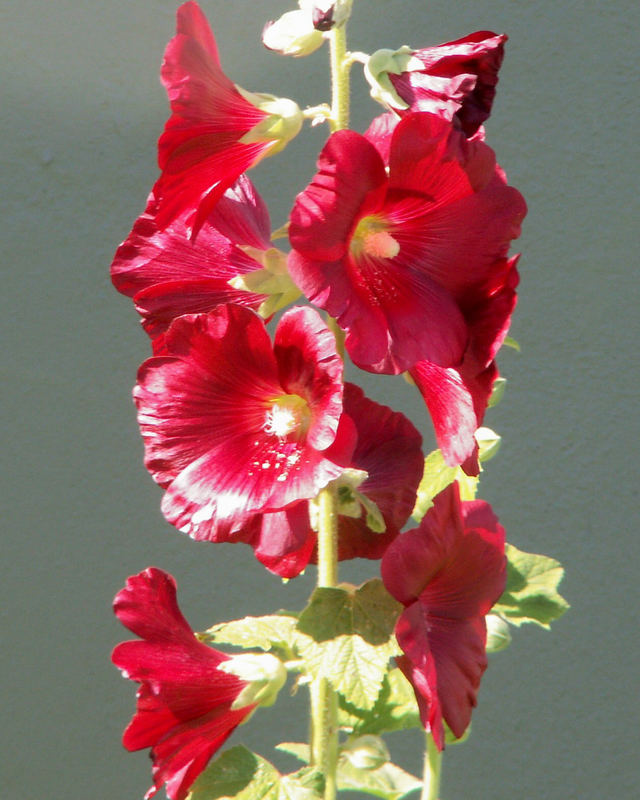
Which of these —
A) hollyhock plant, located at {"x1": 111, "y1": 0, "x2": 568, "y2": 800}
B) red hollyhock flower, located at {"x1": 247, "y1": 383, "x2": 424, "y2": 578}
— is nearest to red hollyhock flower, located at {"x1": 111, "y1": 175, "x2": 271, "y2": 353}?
hollyhock plant, located at {"x1": 111, "y1": 0, "x2": 568, "y2": 800}

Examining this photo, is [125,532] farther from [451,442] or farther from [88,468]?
[451,442]

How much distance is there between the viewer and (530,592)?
82cm

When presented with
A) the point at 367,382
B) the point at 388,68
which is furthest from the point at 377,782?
the point at 367,382

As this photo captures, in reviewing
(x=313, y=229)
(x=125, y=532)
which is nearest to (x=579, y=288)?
(x=125, y=532)

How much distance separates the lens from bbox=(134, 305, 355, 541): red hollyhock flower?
21.2 inches

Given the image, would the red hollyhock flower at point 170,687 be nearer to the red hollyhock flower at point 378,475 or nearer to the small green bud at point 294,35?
the red hollyhock flower at point 378,475

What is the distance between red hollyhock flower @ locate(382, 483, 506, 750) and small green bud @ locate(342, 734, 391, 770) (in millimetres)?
139

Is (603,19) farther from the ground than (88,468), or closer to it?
farther from the ground

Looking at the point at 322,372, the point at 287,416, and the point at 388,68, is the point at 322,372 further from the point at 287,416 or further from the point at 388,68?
the point at 388,68

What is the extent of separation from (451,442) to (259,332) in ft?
0.41

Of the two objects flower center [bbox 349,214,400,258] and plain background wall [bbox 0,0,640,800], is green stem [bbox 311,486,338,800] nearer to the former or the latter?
flower center [bbox 349,214,400,258]

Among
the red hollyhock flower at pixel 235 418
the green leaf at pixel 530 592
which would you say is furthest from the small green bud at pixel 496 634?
the red hollyhock flower at pixel 235 418

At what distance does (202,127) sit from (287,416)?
0.55ft

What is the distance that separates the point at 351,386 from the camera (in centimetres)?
63
